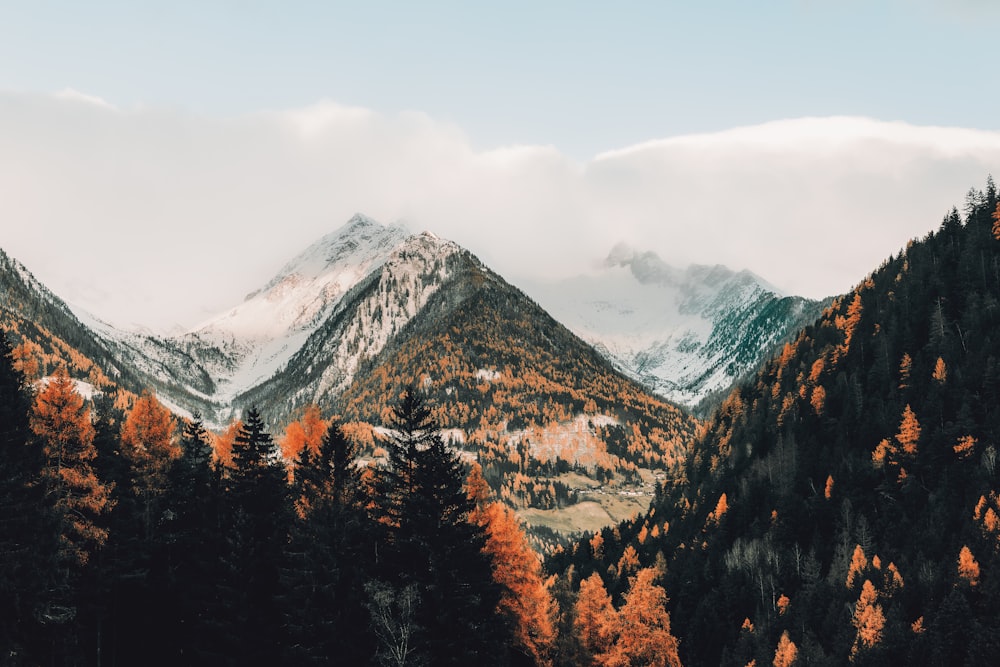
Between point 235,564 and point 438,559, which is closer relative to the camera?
point 438,559

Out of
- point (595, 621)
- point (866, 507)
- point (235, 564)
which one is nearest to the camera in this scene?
point (235, 564)

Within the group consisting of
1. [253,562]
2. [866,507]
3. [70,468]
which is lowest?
[253,562]

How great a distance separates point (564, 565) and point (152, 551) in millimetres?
147271

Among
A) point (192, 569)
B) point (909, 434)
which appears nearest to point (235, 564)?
point (192, 569)

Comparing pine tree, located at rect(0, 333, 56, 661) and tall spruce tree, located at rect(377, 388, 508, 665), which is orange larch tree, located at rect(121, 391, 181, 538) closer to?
pine tree, located at rect(0, 333, 56, 661)

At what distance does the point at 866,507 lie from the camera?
494 feet

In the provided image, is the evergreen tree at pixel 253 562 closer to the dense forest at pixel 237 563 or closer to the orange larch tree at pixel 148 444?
the dense forest at pixel 237 563

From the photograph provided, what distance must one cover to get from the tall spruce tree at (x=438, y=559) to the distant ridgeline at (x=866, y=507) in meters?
40.7

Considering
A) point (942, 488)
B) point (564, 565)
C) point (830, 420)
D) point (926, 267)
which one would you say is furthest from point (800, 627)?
point (926, 267)

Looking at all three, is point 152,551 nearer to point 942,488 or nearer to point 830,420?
point 942,488

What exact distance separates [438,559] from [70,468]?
2505 cm

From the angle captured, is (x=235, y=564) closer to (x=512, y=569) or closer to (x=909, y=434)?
(x=512, y=569)

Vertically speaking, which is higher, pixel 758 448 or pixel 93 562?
pixel 758 448

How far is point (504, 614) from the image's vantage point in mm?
59094
